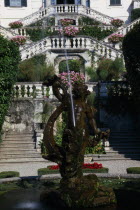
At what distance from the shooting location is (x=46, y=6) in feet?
132

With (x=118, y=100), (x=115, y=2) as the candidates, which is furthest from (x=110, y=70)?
(x=115, y=2)

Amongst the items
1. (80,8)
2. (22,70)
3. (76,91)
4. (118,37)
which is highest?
(80,8)

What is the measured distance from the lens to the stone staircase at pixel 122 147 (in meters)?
19.7

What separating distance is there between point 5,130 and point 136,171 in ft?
28.9

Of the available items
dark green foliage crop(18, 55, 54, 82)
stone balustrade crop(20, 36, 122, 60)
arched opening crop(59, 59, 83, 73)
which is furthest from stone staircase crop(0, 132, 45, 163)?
stone balustrade crop(20, 36, 122, 60)

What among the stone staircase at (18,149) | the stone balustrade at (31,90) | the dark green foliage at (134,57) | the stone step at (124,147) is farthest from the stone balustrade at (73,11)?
the stone step at (124,147)

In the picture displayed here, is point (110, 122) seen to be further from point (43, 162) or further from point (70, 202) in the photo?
point (70, 202)

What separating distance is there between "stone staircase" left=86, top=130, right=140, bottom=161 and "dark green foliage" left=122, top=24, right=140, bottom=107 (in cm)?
194

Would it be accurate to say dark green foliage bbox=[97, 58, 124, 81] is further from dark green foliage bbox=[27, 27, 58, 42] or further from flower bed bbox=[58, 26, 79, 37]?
dark green foliage bbox=[27, 27, 58, 42]

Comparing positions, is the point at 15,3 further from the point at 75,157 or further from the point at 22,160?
the point at 75,157

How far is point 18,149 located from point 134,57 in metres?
6.67

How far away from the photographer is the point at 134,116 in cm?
2252

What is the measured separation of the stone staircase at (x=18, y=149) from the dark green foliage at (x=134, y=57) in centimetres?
526

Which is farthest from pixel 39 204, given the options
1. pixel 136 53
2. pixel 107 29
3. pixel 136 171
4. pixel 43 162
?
pixel 107 29
